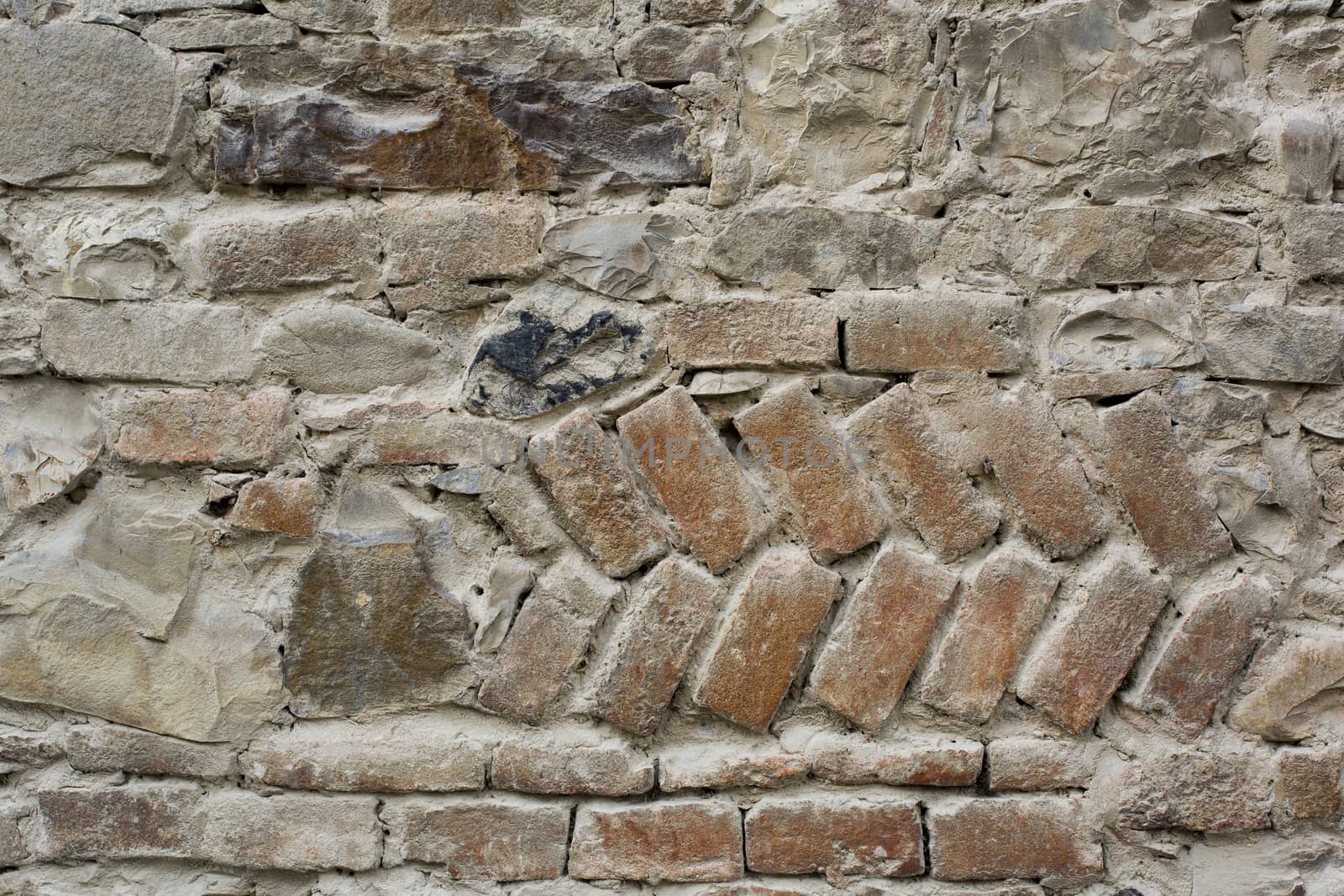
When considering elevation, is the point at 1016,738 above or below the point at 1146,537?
below

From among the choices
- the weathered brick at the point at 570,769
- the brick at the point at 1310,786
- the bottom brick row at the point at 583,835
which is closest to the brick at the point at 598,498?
the weathered brick at the point at 570,769

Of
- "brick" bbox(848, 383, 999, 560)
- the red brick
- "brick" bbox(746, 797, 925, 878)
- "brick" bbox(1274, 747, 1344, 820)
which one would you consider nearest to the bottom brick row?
"brick" bbox(746, 797, 925, 878)

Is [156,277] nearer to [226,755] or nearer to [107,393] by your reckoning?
[107,393]

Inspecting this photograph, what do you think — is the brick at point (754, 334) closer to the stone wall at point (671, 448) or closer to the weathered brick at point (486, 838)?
the stone wall at point (671, 448)

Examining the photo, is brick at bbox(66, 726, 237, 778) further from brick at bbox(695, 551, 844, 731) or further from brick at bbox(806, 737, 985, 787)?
brick at bbox(806, 737, 985, 787)

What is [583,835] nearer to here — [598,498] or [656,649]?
[656,649]

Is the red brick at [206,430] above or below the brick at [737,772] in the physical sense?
above

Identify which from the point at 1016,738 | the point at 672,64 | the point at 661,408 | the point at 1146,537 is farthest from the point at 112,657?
the point at 1146,537

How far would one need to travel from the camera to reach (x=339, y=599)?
1.26 meters

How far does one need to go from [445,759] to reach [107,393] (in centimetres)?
75

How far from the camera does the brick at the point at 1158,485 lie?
125 cm

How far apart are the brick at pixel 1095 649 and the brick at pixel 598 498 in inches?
23.5

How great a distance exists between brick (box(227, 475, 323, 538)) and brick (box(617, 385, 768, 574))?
48cm

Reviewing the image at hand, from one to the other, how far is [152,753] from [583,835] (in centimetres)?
66
